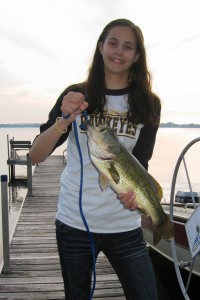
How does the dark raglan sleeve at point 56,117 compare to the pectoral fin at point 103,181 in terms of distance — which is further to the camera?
the dark raglan sleeve at point 56,117

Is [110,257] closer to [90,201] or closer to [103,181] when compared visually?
[90,201]

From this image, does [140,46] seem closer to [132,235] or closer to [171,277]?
[132,235]

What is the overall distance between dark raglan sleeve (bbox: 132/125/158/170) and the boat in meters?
0.57

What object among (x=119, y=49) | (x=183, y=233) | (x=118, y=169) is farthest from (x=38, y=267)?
(x=119, y=49)

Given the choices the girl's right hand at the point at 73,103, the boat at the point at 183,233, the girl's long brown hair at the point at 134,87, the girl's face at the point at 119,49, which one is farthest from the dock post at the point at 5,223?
the girl's right hand at the point at 73,103

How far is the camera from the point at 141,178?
97.5 inches

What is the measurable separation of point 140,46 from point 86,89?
0.52m

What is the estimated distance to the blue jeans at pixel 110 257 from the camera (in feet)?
8.83

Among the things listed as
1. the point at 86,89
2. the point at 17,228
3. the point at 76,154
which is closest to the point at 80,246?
the point at 76,154

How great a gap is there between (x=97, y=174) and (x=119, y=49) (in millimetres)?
911

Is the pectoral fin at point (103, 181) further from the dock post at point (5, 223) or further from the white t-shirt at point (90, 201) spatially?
the dock post at point (5, 223)

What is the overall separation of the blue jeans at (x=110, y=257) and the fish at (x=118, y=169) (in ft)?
1.13

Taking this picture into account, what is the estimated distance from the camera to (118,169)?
2.37 metres

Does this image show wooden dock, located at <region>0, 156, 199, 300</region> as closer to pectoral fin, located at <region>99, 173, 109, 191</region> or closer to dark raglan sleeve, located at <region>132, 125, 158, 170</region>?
dark raglan sleeve, located at <region>132, 125, 158, 170</region>
